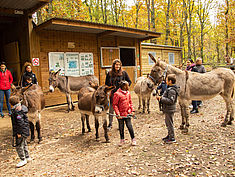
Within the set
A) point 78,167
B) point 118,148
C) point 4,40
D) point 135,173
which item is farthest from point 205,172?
point 4,40

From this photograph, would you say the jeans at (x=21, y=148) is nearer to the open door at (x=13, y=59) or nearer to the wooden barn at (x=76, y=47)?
the wooden barn at (x=76, y=47)

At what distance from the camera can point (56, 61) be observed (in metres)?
9.62

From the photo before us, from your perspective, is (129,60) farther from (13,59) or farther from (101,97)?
(101,97)

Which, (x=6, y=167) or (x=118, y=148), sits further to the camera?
(x=118, y=148)

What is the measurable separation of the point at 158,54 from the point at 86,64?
919 cm

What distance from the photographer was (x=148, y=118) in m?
7.05

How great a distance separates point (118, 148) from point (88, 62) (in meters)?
7.33

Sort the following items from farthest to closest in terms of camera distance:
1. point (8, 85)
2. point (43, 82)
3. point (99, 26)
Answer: point (99, 26) < point (43, 82) < point (8, 85)

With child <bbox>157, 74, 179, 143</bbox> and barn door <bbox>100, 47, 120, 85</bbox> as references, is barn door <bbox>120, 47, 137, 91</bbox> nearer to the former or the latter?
barn door <bbox>100, 47, 120, 85</bbox>

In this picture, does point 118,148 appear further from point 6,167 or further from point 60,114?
point 60,114

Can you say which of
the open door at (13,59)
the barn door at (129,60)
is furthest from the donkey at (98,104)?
the barn door at (129,60)

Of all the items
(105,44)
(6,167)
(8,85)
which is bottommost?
A: (6,167)

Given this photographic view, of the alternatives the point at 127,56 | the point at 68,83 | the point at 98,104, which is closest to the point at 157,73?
the point at 98,104

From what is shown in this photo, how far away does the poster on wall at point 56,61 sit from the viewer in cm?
942
